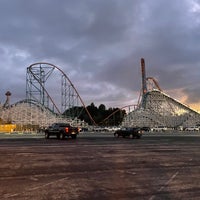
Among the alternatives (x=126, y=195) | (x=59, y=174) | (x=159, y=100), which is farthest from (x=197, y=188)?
(x=159, y=100)

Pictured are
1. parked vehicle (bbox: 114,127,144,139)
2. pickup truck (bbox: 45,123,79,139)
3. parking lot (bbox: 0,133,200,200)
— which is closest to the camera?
parking lot (bbox: 0,133,200,200)

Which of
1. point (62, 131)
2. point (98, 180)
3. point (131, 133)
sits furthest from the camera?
point (131, 133)

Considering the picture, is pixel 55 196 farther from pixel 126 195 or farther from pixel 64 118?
pixel 64 118

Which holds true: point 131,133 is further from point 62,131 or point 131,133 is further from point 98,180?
point 98,180

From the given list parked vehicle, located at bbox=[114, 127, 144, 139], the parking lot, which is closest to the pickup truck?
parked vehicle, located at bbox=[114, 127, 144, 139]

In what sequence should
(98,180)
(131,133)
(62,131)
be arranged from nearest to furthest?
(98,180) → (62,131) → (131,133)

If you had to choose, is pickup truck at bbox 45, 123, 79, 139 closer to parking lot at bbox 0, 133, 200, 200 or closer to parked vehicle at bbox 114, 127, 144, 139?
parked vehicle at bbox 114, 127, 144, 139

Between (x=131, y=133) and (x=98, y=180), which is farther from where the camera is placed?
(x=131, y=133)

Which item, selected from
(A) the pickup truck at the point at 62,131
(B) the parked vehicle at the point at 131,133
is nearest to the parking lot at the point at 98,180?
(A) the pickup truck at the point at 62,131

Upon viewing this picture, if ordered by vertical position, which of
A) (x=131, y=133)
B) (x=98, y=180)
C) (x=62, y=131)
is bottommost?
(x=98, y=180)

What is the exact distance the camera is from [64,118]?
8838cm

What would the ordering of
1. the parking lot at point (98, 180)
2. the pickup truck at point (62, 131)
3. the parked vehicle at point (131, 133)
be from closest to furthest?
the parking lot at point (98, 180) < the pickup truck at point (62, 131) < the parked vehicle at point (131, 133)

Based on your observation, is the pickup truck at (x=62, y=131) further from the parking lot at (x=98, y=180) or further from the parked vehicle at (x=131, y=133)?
the parking lot at (x=98, y=180)

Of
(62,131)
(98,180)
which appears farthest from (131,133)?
(98,180)
